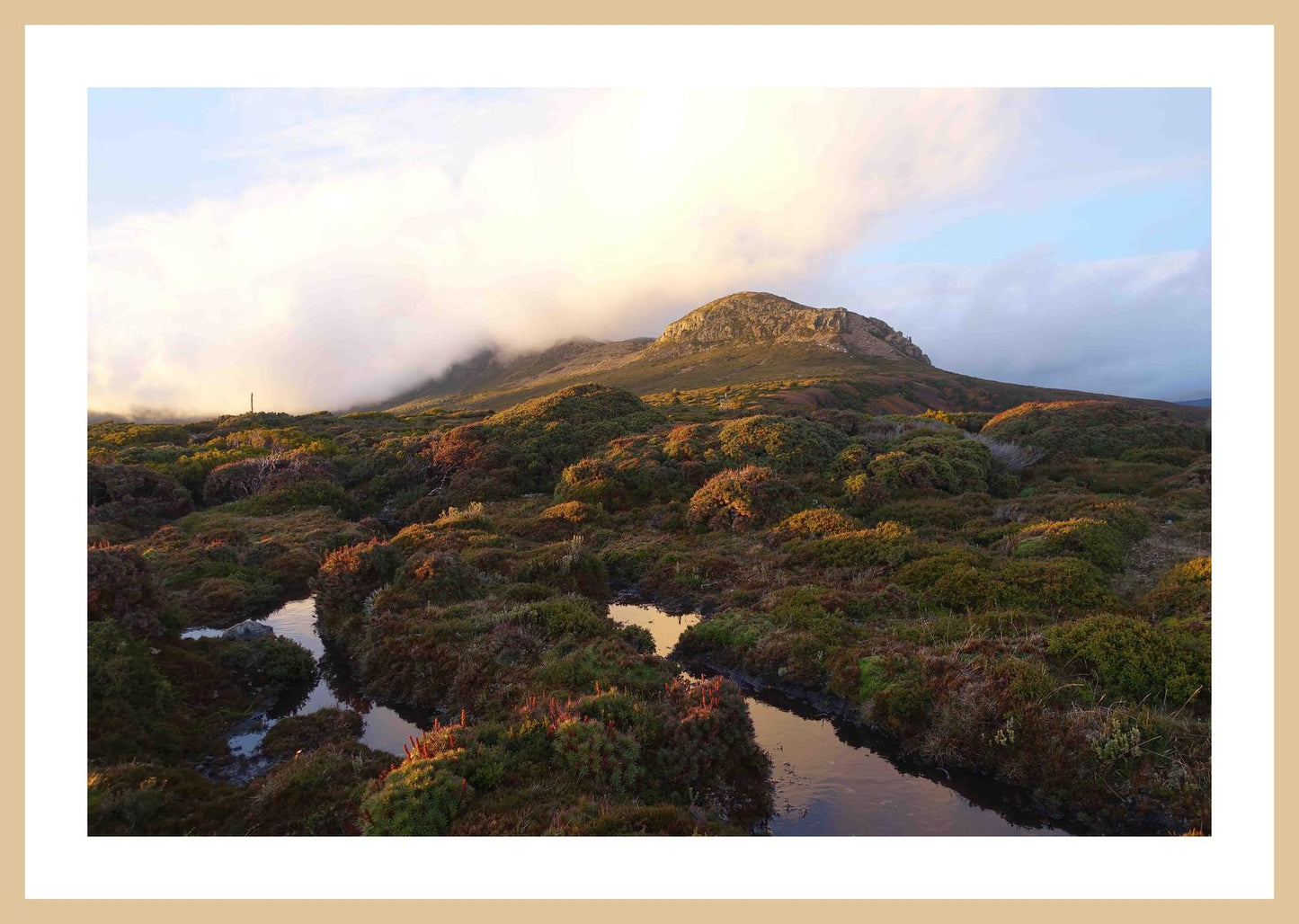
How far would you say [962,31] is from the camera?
638 cm

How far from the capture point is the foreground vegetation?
724 cm

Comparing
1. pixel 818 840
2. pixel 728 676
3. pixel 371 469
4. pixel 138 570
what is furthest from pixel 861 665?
pixel 371 469

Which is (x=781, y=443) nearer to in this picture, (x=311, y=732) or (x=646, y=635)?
(x=646, y=635)

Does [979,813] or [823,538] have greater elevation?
[823,538]

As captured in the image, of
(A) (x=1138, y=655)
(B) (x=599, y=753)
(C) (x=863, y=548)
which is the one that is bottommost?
(B) (x=599, y=753)

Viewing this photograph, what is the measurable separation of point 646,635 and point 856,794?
5.27 m

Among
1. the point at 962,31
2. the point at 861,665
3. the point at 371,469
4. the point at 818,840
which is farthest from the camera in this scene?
the point at 371,469

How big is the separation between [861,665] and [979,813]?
3.00 m

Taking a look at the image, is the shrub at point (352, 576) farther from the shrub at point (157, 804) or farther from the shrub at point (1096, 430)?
the shrub at point (1096, 430)

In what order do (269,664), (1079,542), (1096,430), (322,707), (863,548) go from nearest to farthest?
(322,707) → (269,664) → (1079,542) → (863,548) → (1096,430)

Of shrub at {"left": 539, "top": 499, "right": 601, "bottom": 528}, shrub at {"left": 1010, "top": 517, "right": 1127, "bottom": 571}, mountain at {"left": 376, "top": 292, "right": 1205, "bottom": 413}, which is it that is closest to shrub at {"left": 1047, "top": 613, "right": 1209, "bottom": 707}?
shrub at {"left": 1010, "top": 517, "right": 1127, "bottom": 571}

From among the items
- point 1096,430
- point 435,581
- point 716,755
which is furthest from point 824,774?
point 1096,430

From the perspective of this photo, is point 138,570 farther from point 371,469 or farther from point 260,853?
point 371,469

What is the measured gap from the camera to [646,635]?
40.6ft
